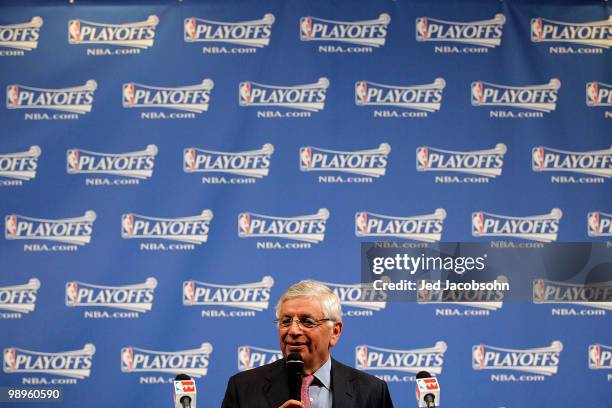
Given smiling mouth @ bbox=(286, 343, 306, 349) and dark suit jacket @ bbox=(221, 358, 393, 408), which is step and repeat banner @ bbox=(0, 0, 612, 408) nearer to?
dark suit jacket @ bbox=(221, 358, 393, 408)

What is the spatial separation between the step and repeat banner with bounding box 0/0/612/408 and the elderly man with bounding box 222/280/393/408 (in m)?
1.56

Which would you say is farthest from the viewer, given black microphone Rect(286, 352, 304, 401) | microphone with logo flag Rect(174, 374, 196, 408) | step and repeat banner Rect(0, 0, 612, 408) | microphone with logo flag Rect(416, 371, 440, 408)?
step and repeat banner Rect(0, 0, 612, 408)

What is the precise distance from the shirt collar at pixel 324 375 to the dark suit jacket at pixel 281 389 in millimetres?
17

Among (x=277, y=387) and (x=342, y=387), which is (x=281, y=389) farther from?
(x=342, y=387)

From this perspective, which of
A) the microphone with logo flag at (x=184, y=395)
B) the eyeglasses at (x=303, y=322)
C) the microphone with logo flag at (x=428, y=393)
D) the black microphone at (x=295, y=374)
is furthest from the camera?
the microphone with logo flag at (x=184, y=395)

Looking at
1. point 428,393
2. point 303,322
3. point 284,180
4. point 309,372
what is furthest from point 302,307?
point 284,180

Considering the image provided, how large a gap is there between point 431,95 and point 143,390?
2.39 m

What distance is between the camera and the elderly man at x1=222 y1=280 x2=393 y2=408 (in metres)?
2.60

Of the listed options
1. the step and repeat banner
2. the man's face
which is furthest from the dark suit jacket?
the step and repeat banner

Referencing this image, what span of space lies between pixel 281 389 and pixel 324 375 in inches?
6.4

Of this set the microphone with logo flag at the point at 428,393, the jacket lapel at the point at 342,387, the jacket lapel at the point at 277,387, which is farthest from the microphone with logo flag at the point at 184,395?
the microphone with logo flag at the point at 428,393

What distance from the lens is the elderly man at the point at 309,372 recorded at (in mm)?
2600

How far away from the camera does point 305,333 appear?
259 cm

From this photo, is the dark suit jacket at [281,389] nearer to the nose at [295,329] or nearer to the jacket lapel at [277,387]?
the jacket lapel at [277,387]
